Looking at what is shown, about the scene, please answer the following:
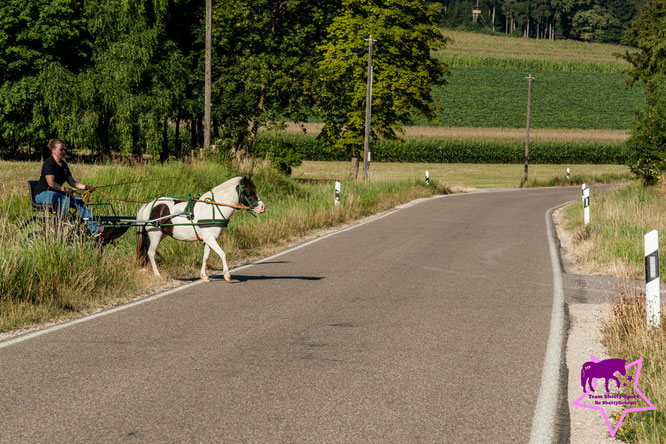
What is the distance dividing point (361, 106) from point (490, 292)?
35.8m

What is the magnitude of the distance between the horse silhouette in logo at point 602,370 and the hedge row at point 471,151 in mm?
65881

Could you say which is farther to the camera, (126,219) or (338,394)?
(126,219)

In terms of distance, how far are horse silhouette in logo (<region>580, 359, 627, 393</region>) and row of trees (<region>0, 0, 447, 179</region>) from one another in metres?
33.6

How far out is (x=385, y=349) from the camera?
7.36m

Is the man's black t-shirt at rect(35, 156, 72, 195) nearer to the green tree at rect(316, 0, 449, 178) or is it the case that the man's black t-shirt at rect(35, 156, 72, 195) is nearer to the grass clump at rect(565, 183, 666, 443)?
the grass clump at rect(565, 183, 666, 443)

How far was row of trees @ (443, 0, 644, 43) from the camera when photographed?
544ft

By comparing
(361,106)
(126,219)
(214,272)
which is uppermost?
(361,106)

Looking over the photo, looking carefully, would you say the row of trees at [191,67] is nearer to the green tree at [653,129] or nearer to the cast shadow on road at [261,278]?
the green tree at [653,129]

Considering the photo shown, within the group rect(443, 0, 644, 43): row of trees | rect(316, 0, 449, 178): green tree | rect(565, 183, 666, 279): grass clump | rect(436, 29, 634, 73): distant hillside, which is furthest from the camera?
rect(443, 0, 644, 43): row of trees

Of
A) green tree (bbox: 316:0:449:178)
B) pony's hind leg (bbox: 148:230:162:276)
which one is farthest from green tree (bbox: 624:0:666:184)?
pony's hind leg (bbox: 148:230:162:276)

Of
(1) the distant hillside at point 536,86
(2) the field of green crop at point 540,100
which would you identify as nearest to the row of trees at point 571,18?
(1) the distant hillside at point 536,86

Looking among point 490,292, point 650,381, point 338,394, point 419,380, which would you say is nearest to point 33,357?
point 338,394

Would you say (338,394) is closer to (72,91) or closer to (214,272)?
(214,272)

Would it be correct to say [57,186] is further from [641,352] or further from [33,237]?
[641,352]
